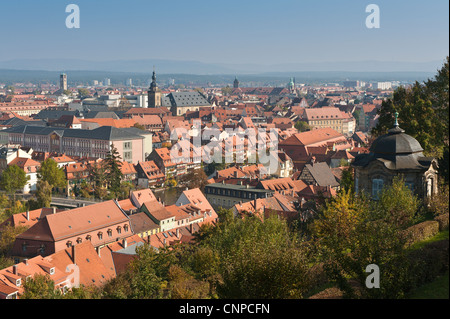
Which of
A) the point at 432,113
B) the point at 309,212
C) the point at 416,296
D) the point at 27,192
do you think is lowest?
the point at 27,192

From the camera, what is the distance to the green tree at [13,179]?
45.5 m

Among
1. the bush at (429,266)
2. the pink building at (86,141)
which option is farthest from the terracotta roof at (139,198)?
the bush at (429,266)

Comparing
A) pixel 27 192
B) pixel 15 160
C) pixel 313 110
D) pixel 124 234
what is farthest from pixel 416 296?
pixel 313 110

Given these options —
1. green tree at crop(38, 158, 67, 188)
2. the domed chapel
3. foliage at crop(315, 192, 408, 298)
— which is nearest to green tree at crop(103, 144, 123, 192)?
green tree at crop(38, 158, 67, 188)

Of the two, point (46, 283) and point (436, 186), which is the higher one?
point (436, 186)

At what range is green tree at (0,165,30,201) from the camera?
4555cm

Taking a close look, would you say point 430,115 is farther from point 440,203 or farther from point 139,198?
point 139,198

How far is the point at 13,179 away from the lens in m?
46.0

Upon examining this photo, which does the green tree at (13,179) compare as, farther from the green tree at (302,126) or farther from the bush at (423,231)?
the green tree at (302,126)

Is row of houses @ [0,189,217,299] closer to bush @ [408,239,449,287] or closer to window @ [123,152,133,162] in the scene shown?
bush @ [408,239,449,287]

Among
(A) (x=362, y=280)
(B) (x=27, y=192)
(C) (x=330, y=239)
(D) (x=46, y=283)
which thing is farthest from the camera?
(B) (x=27, y=192)

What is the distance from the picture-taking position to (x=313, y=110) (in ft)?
308

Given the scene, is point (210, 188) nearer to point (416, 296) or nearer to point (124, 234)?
point (124, 234)

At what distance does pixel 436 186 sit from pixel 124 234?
17619 millimetres
